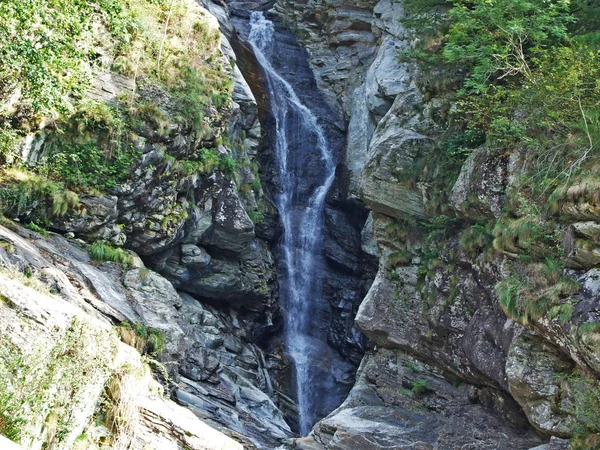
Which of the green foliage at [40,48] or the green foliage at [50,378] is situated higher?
the green foliage at [40,48]

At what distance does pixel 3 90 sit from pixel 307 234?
1285 centimetres

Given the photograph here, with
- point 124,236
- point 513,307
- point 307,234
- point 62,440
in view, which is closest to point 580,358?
point 513,307

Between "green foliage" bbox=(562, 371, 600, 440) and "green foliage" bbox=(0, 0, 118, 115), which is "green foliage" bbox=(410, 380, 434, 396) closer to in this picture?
"green foliage" bbox=(562, 371, 600, 440)

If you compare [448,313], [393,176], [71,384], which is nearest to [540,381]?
A: [448,313]

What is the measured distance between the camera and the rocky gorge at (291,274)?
825cm

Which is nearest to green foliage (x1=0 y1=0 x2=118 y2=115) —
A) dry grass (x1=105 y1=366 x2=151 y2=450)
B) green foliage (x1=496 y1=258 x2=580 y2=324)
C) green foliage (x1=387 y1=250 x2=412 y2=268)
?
dry grass (x1=105 y1=366 x2=151 y2=450)

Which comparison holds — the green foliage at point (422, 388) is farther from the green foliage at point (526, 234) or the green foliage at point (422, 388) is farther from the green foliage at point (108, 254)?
the green foliage at point (108, 254)

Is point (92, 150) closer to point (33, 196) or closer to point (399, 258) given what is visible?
point (33, 196)

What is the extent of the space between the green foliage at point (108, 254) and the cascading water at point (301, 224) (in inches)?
323

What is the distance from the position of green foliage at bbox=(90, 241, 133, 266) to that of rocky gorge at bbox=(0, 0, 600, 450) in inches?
2.4

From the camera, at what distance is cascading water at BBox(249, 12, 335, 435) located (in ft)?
70.7

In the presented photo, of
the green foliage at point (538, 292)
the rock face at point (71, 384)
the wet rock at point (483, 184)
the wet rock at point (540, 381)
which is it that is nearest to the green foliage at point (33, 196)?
the rock face at point (71, 384)

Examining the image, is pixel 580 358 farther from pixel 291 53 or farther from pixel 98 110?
pixel 291 53

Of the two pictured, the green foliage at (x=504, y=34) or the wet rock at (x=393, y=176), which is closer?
the green foliage at (x=504, y=34)
